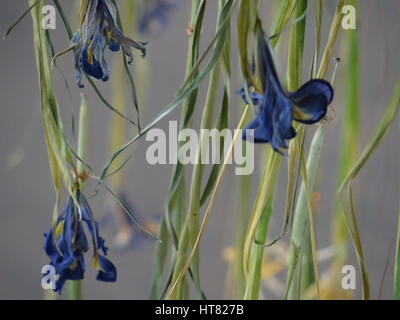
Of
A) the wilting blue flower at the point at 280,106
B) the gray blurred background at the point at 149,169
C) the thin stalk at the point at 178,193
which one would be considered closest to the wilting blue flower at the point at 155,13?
the gray blurred background at the point at 149,169

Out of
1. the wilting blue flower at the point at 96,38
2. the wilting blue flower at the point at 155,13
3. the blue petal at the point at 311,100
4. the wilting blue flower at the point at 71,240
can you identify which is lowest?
the wilting blue flower at the point at 71,240

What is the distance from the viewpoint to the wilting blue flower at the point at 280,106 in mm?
384

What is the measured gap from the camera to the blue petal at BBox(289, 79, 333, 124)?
0.39 meters

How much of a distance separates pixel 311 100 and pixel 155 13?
0.25 meters

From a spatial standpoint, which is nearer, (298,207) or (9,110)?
(298,207)

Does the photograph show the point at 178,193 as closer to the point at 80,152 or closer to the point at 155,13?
the point at 80,152

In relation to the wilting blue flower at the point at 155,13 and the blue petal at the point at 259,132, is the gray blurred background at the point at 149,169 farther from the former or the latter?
the blue petal at the point at 259,132

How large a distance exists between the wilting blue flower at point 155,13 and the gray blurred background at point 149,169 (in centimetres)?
1

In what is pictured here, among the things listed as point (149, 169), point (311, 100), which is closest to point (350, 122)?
point (311, 100)

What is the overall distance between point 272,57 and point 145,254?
1.24ft

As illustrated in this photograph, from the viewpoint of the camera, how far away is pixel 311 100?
40cm

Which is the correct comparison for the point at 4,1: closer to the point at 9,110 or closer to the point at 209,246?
the point at 9,110

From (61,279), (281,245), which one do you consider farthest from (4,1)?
(281,245)
